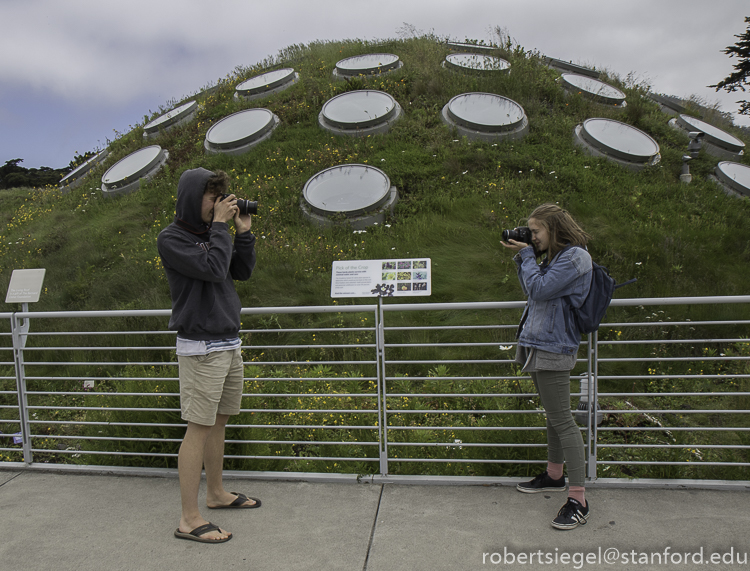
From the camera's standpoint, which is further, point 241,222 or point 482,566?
point 241,222

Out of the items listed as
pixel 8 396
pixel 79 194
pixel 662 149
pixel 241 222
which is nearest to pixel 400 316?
pixel 241 222

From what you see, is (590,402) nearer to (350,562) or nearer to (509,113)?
(350,562)

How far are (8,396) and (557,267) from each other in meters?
7.13

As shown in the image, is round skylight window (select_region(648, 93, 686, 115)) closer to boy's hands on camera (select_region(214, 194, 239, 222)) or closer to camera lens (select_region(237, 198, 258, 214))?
camera lens (select_region(237, 198, 258, 214))

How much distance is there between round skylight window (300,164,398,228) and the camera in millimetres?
8383

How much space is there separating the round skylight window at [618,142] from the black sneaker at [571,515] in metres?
7.86

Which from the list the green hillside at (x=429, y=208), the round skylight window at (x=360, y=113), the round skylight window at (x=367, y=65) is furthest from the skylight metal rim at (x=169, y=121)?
the round skylight window at (x=360, y=113)

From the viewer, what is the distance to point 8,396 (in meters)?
6.84

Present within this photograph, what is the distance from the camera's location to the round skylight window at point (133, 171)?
35.8ft

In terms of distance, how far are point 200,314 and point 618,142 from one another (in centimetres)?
926

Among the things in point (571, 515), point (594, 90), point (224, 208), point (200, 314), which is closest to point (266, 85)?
point (594, 90)

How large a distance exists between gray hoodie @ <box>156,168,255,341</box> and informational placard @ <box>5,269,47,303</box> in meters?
1.78

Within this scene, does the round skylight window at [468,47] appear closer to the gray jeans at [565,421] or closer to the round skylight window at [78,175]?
the round skylight window at [78,175]

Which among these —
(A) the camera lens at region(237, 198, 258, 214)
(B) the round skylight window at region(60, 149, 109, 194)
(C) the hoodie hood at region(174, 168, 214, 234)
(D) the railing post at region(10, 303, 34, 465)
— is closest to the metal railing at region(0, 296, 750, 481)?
(D) the railing post at region(10, 303, 34, 465)
